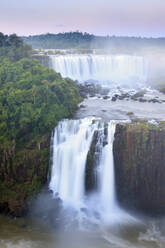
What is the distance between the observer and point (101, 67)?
120 ft

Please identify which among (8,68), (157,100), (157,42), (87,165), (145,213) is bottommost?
(145,213)

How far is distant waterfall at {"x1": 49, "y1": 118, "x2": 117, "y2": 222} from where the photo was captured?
14.3 meters

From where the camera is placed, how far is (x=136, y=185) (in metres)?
13.8

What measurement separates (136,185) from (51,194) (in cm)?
492

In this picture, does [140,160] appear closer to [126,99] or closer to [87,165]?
[87,165]

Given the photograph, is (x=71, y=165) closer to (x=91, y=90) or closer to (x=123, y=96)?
(x=123, y=96)

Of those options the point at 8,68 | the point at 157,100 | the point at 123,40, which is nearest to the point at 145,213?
the point at 157,100

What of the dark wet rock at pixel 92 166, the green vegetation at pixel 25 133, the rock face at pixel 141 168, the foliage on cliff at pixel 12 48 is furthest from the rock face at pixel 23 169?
the foliage on cliff at pixel 12 48

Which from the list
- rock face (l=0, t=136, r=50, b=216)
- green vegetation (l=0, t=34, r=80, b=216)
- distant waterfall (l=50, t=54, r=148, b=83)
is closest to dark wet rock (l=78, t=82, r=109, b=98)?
distant waterfall (l=50, t=54, r=148, b=83)

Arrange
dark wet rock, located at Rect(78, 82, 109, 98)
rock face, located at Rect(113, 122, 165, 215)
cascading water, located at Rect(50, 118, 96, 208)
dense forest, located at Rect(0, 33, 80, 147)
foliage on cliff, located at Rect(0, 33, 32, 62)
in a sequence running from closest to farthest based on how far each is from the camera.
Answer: rock face, located at Rect(113, 122, 165, 215), cascading water, located at Rect(50, 118, 96, 208), dense forest, located at Rect(0, 33, 80, 147), dark wet rock, located at Rect(78, 82, 109, 98), foliage on cliff, located at Rect(0, 33, 32, 62)

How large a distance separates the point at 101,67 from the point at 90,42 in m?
33.0

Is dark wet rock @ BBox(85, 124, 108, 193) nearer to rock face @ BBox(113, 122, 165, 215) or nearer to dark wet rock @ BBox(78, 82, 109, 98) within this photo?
rock face @ BBox(113, 122, 165, 215)

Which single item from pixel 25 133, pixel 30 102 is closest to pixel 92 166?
pixel 25 133

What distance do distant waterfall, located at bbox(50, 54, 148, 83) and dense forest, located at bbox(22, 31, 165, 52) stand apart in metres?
20.0
